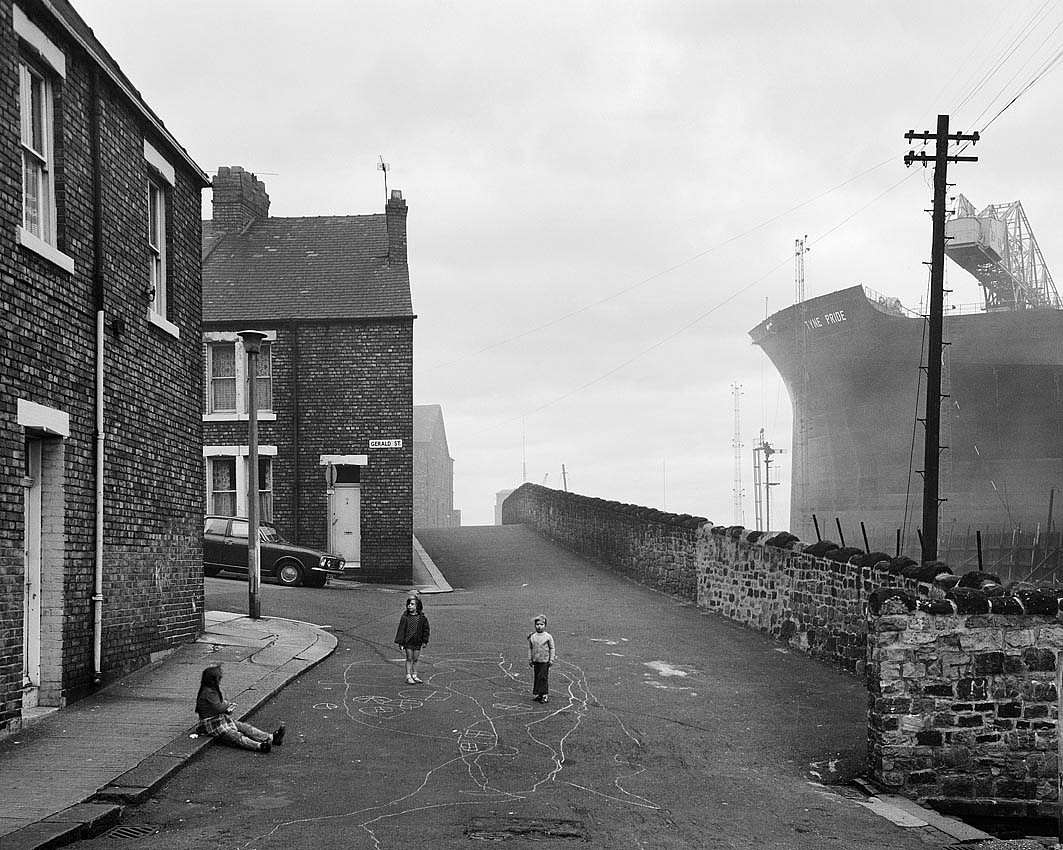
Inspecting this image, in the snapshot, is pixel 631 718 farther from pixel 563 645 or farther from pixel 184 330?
pixel 184 330

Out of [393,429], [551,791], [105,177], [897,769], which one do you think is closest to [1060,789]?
[897,769]

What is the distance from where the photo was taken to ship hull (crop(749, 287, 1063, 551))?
67688 mm

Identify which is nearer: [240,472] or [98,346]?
[98,346]

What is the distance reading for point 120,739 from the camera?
948 centimetres

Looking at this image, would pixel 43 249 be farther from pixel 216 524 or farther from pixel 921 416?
pixel 921 416

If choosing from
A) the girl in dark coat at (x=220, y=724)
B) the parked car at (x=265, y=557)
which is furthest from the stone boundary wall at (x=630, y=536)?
the girl in dark coat at (x=220, y=724)

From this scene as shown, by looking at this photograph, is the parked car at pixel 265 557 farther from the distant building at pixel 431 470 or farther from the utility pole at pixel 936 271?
the distant building at pixel 431 470

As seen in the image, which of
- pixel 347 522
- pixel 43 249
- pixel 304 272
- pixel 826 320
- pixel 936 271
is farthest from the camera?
pixel 826 320

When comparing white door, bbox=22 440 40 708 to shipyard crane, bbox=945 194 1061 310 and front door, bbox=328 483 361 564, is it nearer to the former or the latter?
front door, bbox=328 483 361 564

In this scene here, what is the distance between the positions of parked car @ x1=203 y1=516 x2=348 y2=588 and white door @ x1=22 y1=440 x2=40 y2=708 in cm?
1304

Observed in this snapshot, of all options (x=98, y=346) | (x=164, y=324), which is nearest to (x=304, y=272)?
(x=164, y=324)

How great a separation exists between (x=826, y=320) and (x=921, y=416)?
371 inches

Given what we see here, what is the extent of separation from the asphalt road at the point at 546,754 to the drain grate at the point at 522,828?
0.02 m

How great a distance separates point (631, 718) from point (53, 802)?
6158mm
